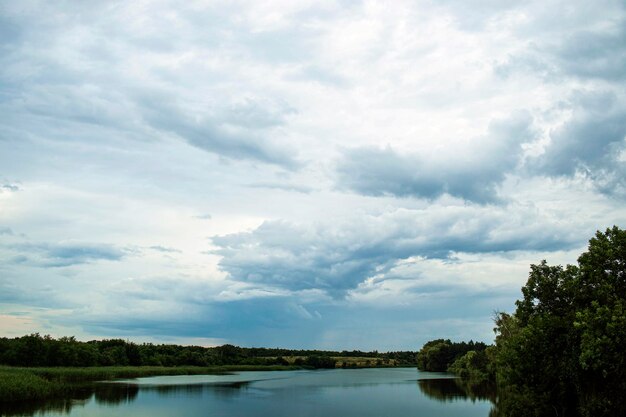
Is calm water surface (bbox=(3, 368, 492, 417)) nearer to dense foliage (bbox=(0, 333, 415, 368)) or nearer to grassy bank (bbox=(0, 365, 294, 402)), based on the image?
grassy bank (bbox=(0, 365, 294, 402))

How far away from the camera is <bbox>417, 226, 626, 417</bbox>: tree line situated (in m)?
23.1

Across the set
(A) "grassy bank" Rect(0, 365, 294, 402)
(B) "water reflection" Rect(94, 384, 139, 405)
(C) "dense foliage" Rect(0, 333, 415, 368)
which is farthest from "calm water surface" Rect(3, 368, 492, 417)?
(C) "dense foliage" Rect(0, 333, 415, 368)

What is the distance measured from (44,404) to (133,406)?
23.4 feet

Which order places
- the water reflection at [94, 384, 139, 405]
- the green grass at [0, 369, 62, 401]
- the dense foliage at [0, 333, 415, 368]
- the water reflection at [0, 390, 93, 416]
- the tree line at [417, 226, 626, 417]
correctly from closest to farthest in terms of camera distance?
the tree line at [417, 226, 626, 417], the water reflection at [0, 390, 93, 416], the green grass at [0, 369, 62, 401], the water reflection at [94, 384, 139, 405], the dense foliage at [0, 333, 415, 368]

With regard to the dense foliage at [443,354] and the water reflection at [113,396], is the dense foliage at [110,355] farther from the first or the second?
the dense foliage at [443,354]

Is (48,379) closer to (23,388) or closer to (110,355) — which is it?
(23,388)

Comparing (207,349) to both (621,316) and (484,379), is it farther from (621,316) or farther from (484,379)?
(621,316)

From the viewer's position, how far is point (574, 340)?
1045 inches

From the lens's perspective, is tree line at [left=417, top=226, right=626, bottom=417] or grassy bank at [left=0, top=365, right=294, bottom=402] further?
grassy bank at [left=0, top=365, right=294, bottom=402]

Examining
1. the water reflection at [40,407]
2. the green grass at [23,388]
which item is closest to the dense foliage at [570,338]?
the water reflection at [40,407]

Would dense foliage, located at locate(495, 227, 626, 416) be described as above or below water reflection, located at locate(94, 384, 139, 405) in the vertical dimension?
above

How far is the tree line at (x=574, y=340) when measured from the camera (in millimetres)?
23141

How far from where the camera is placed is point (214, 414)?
41000 mm

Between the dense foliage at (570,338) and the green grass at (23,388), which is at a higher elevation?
the dense foliage at (570,338)
